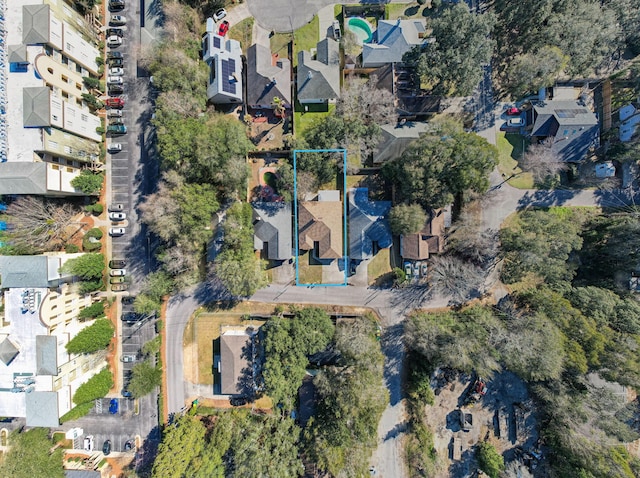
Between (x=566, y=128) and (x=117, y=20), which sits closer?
(x=566, y=128)

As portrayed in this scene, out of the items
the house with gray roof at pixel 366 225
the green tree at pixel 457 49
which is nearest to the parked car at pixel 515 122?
the green tree at pixel 457 49

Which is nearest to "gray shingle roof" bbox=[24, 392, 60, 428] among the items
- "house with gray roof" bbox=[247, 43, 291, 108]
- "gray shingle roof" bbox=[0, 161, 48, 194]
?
"gray shingle roof" bbox=[0, 161, 48, 194]

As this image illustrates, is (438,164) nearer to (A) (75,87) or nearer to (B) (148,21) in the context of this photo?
(B) (148,21)

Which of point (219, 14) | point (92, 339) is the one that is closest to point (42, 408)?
point (92, 339)

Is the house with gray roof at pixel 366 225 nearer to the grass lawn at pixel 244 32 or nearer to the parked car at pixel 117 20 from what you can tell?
the grass lawn at pixel 244 32

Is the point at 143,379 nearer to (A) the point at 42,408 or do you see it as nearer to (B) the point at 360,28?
(A) the point at 42,408

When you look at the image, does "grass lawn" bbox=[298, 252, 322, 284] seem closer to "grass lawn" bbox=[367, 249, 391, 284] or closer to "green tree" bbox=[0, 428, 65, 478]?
"grass lawn" bbox=[367, 249, 391, 284]
